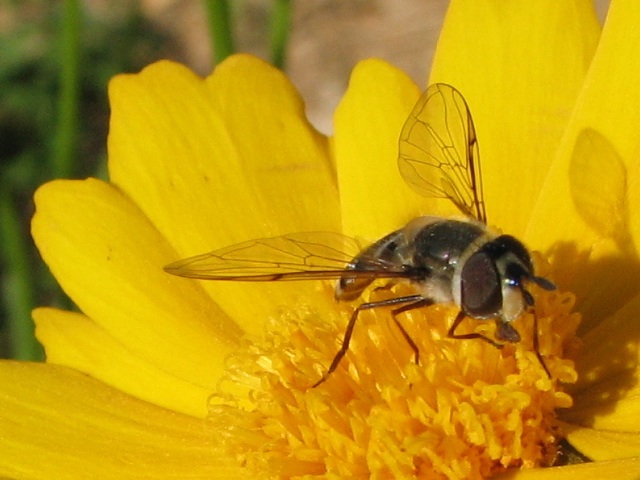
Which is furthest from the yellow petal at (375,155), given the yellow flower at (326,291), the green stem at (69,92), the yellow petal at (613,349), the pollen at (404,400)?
the green stem at (69,92)

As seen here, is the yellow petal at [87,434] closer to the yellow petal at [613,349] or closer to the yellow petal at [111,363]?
the yellow petal at [111,363]

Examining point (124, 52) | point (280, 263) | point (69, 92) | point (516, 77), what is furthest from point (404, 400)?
point (124, 52)

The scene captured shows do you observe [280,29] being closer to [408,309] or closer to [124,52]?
[408,309]

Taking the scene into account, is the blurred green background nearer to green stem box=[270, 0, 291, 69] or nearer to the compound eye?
green stem box=[270, 0, 291, 69]

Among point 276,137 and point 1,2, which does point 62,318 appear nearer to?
point 276,137

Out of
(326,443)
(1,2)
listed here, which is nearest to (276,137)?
(326,443)

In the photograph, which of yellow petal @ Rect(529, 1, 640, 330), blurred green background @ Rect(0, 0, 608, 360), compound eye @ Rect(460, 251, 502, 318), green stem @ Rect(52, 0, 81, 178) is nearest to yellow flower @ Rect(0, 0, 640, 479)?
yellow petal @ Rect(529, 1, 640, 330)
